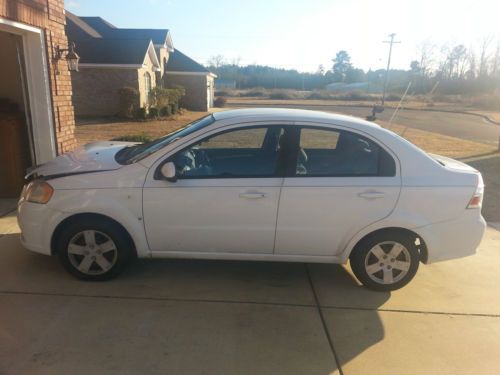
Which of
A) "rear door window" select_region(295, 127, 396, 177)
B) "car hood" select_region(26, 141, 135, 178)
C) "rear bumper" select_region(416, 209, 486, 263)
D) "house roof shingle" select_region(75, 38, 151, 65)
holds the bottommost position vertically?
"rear bumper" select_region(416, 209, 486, 263)

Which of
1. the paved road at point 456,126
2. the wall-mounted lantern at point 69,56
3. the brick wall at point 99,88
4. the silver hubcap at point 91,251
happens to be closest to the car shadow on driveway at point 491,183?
the silver hubcap at point 91,251

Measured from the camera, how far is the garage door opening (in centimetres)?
649

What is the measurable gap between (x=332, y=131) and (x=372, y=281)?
1472 millimetres

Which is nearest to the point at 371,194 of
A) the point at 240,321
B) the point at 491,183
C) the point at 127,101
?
the point at 240,321

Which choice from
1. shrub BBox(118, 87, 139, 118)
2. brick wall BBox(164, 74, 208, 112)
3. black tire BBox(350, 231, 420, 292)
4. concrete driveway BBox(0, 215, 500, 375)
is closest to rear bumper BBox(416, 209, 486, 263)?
black tire BBox(350, 231, 420, 292)

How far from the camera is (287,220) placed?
3.99m

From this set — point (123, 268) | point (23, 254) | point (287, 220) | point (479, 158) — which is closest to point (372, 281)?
point (287, 220)

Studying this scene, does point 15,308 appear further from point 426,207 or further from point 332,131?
point 426,207

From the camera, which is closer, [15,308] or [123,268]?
[15,308]

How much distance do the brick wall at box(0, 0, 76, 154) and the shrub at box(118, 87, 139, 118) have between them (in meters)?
17.5

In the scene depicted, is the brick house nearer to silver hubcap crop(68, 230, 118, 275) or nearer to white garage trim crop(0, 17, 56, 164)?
white garage trim crop(0, 17, 56, 164)

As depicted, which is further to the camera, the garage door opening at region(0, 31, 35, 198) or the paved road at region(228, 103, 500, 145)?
the paved road at region(228, 103, 500, 145)

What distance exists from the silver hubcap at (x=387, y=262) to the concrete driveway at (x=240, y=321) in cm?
19

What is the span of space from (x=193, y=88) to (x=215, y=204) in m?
32.1
